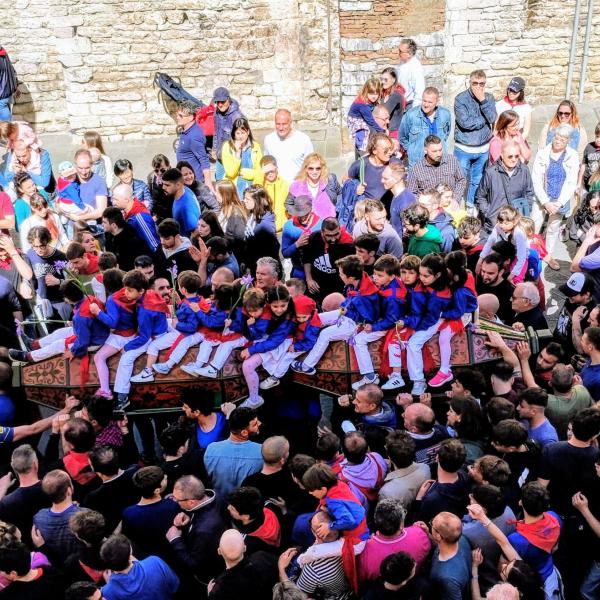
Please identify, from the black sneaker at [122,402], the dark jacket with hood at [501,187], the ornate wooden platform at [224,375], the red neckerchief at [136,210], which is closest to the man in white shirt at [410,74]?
the dark jacket with hood at [501,187]

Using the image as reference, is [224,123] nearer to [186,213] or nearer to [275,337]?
[186,213]

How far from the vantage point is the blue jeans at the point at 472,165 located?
10.2m

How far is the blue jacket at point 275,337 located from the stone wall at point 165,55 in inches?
286

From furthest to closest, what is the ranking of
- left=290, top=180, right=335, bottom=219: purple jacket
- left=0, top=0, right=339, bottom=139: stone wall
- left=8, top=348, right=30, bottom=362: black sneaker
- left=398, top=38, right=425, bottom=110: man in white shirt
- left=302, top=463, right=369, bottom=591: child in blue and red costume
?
left=0, top=0, right=339, bottom=139: stone wall
left=398, top=38, right=425, bottom=110: man in white shirt
left=290, top=180, right=335, bottom=219: purple jacket
left=8, top=348, right=30, bottom=362: black sneaker
left=302, top=463, right=369, bottom=591: child in blue and red costume

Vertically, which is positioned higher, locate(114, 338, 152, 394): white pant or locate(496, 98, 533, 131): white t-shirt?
locate(496, 98, 533, 131): white t-shirt

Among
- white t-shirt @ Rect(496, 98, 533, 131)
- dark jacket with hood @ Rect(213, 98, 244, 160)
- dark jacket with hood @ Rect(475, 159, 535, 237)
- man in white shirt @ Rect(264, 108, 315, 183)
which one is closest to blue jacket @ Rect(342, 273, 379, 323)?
dark jacket with hood @ Rect(475, 159, 535, 237)

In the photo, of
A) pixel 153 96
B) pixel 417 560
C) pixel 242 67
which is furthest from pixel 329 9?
pixel 417 560

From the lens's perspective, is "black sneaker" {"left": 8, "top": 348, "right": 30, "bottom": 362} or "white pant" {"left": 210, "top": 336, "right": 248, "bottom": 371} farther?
"black sneaker" {"left": 8, "top": 348, "right": 30, "bottom": 362}

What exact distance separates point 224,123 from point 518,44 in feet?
17.2

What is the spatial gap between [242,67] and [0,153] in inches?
155

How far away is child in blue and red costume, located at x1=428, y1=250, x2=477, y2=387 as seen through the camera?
20.8ft

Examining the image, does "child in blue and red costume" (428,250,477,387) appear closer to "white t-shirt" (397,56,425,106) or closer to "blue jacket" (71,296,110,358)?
"blue jacket" (71,296,110,358)

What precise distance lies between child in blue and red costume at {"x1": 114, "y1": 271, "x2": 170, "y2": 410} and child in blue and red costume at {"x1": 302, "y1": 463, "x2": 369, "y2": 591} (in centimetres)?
209

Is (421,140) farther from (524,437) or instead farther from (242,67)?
(524,437)
